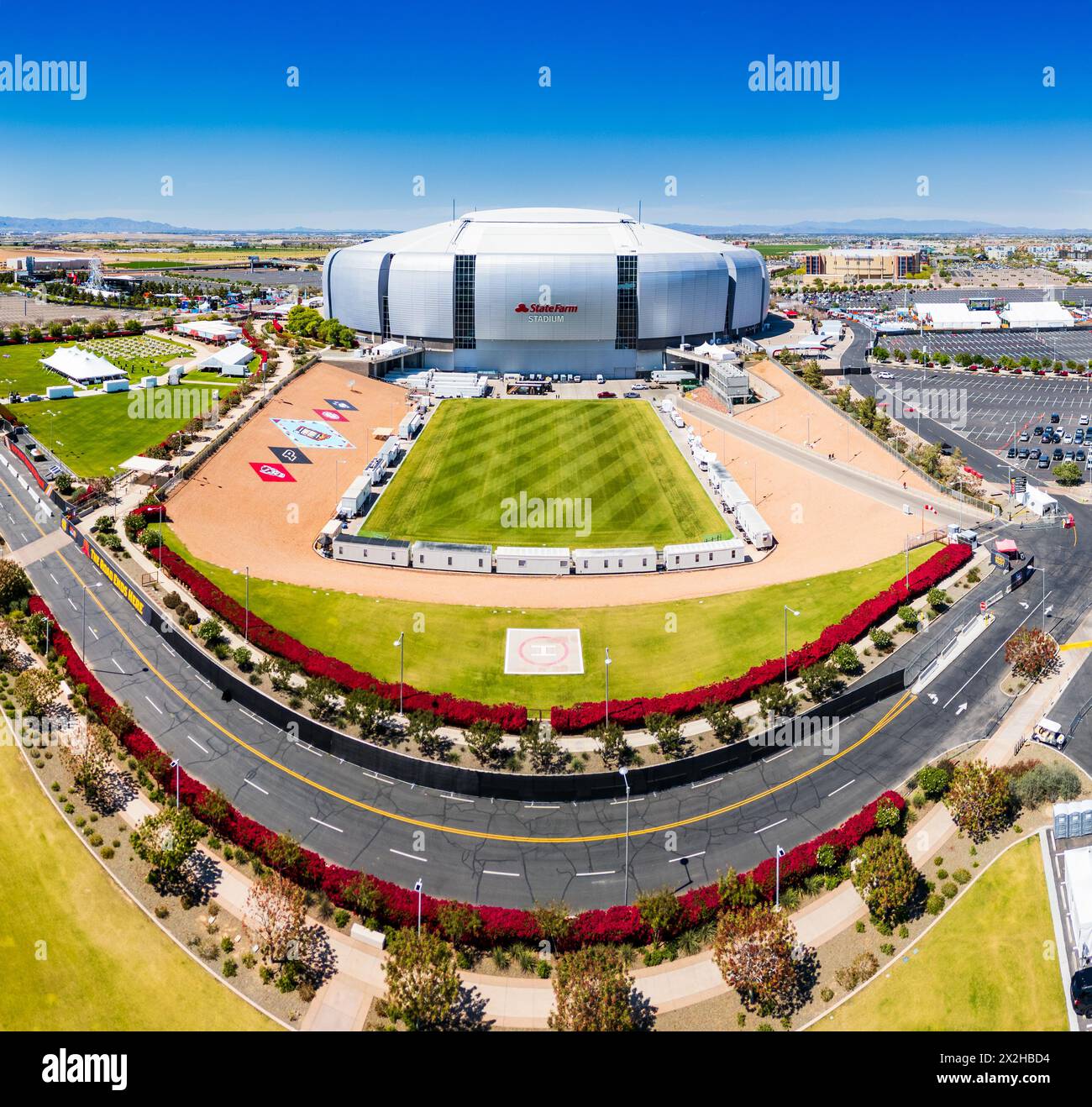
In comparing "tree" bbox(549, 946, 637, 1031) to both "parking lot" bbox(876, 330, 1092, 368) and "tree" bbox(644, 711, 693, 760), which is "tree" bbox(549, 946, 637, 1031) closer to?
"tree" bbox(644, 711, 693, 760)

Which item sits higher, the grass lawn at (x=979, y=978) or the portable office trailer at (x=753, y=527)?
the portable office trailer at (x=753, y=527)

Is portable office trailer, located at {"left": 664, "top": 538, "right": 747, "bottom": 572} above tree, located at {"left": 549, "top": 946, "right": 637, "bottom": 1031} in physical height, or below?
above

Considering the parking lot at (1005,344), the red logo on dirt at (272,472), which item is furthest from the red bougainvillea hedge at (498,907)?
the parking lot at (1005,344)

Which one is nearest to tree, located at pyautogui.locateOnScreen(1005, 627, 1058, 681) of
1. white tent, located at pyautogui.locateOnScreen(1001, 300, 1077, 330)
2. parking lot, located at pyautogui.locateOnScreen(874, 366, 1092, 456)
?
parking lot, located at pyautogui.locateOnScreen(874, 366, 1092, 456)

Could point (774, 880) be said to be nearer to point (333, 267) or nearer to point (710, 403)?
point (710, 403)

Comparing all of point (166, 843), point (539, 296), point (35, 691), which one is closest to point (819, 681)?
point (166, 843)

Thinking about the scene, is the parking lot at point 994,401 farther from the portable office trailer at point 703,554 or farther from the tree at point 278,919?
the tree at point 278,919

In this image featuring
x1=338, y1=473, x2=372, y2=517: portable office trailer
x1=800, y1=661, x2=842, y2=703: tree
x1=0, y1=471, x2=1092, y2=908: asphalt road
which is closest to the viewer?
x1=0, y1=471, x2=1092, y2=908: asphalt road

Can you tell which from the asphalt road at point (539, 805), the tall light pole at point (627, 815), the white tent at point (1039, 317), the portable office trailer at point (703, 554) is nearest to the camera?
the tall light pole at point (627, 815)
